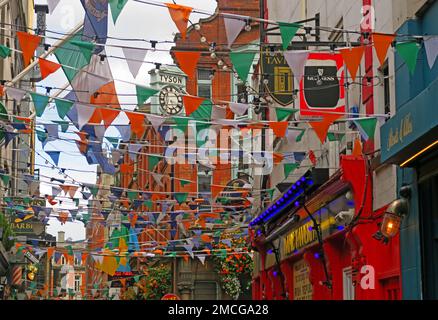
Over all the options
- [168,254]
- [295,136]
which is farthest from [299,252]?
[168,254]

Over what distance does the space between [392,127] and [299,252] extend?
11821 mm

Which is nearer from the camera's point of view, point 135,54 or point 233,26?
point 233,26

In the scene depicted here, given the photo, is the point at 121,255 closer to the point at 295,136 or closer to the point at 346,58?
the point at 295,136

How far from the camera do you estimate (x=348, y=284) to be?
20703mm

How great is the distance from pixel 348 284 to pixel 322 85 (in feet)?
14.8

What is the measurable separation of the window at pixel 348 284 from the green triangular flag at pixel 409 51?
8.10 m

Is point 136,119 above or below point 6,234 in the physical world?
below

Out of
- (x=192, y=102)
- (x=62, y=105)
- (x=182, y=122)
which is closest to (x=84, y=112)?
(x=62, y=105)

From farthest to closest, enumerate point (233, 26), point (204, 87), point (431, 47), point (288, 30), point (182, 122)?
point (204, 87) < point (182, 122) < point (431, 47) < point (233, 26) < point (288, 30)

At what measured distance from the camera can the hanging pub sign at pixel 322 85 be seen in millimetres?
19844

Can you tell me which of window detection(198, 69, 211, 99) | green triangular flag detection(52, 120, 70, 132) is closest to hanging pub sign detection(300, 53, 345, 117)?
green triangular flag detection(52, 120, 70, 132)

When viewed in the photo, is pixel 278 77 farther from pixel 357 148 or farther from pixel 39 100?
pixel 39 100

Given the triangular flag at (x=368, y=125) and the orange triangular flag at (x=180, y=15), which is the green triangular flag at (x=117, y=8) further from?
the triangular flag at (x=368, y=125)

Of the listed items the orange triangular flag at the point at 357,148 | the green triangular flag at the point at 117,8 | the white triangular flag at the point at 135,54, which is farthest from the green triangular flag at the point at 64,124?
the green triangular flag at the point at 117,8
